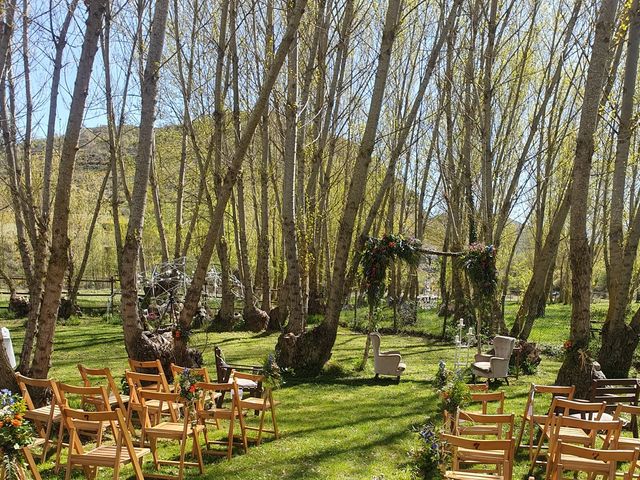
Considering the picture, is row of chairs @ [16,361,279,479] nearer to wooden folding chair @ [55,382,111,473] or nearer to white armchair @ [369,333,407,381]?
wooden folding chair @ [55,382,111,473]

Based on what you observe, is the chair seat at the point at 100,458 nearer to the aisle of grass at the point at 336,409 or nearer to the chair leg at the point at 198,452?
the chair leg at the point at 198,452

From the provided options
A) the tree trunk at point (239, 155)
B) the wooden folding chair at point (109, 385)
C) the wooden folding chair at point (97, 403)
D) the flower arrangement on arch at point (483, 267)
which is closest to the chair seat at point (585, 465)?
the wooden folding chair at point (97, 403)

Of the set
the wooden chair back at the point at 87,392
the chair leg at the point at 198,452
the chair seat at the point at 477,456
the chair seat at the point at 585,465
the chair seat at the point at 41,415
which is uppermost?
the wooden chair back at the point at 87,392

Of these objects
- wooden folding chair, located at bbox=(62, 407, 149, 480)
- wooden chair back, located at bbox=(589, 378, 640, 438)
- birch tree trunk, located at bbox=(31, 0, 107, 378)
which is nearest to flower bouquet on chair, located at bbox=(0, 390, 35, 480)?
wooden folding chair, located at bbox=(62, 407, 149, 480)

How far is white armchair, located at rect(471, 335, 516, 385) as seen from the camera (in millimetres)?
11594

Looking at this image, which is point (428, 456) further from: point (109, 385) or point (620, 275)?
point (620, 275)

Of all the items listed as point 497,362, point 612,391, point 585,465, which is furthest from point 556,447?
point 497,362

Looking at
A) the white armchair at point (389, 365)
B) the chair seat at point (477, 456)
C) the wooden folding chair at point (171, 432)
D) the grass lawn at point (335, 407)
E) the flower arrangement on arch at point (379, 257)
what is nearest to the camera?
the chair seat at point (477, 456)

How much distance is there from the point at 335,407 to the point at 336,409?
133mm

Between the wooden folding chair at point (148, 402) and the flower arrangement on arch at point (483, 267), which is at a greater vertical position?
the flower arrangement on arch at point (483, 267)

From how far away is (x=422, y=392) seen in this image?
10.8 m

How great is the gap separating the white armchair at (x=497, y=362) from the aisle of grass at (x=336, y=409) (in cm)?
44

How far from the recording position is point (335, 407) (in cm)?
945

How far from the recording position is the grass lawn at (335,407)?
6500 millimetres
